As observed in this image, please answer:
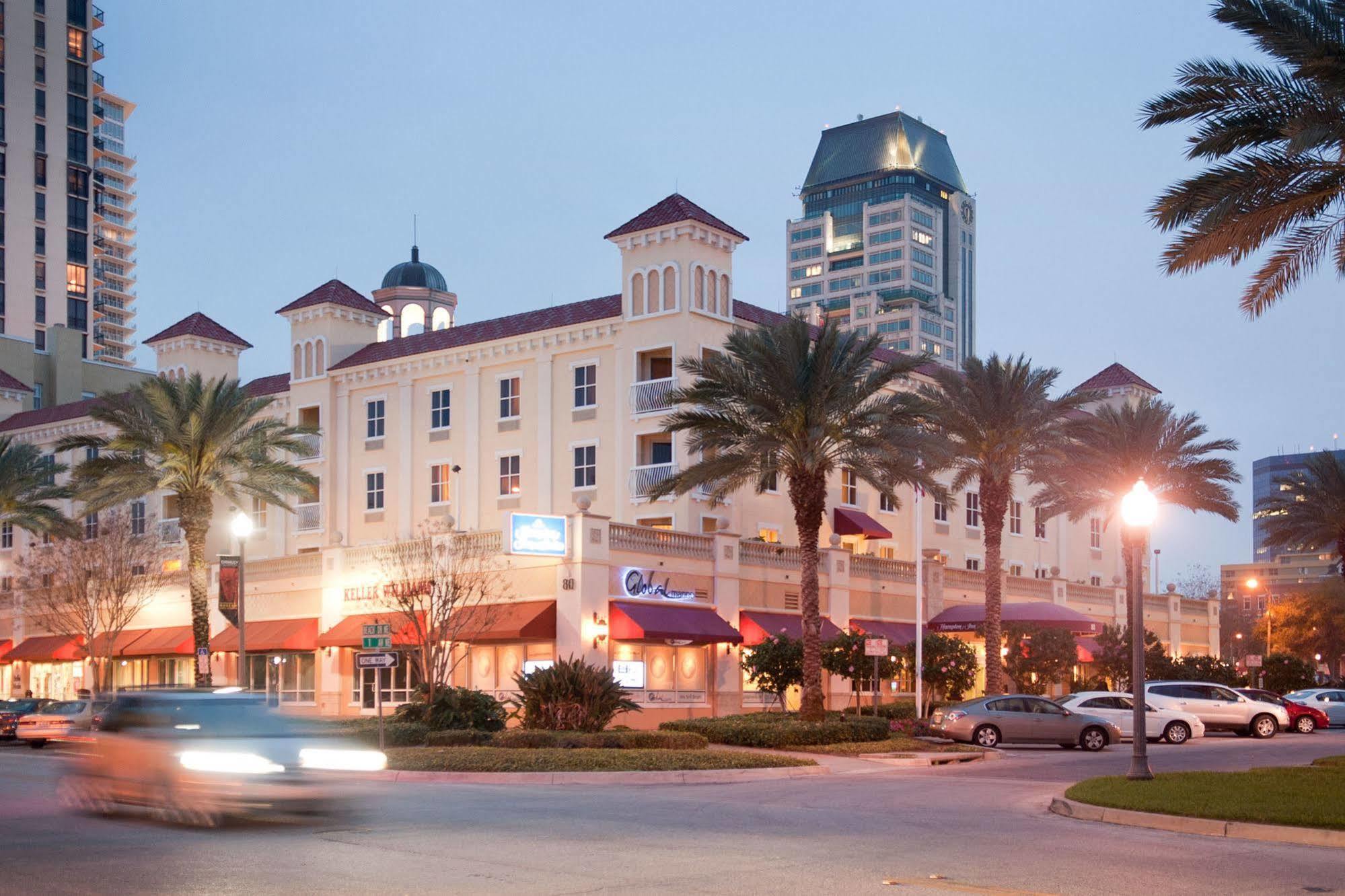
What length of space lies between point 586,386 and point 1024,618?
695 inches

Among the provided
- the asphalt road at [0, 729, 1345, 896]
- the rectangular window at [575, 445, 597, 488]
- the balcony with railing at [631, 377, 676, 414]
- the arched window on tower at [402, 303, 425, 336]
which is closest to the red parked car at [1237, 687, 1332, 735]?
the balcony with railing at [631, 377, 676, 414]

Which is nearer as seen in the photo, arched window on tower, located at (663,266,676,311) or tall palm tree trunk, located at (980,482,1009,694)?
tall palm tree trunk, located at (980,482,1009,694)

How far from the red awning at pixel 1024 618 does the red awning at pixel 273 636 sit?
22.3m

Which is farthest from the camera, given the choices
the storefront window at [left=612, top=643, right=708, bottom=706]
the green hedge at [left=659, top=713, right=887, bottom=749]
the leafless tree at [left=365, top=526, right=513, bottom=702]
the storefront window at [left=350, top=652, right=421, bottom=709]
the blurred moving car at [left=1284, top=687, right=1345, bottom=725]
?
the blurred moving car at [left=1284, top=687, right=1345, bottom=725]

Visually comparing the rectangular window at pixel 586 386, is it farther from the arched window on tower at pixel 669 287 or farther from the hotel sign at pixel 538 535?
the hotel sign at pixel 538 535

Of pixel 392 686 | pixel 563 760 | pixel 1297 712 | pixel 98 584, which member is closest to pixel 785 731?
pixel 563 760

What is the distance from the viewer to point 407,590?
43.2 metres

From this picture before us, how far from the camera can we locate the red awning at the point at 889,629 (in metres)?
53.4

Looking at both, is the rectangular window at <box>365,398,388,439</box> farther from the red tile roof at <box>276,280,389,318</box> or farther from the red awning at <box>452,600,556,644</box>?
the red awning at <box>452,600,556,644</box>

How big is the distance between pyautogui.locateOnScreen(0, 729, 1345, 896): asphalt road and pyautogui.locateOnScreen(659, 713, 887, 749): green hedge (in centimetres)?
1240

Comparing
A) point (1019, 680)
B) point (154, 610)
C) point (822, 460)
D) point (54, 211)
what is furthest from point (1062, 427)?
point (54, 211)

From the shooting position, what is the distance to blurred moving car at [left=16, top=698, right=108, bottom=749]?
39125 millimetres

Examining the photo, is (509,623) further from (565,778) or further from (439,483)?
(565,778)

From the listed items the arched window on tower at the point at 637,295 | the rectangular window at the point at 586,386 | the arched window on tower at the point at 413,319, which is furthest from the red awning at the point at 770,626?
the arched window on tower at the point at 413,319
